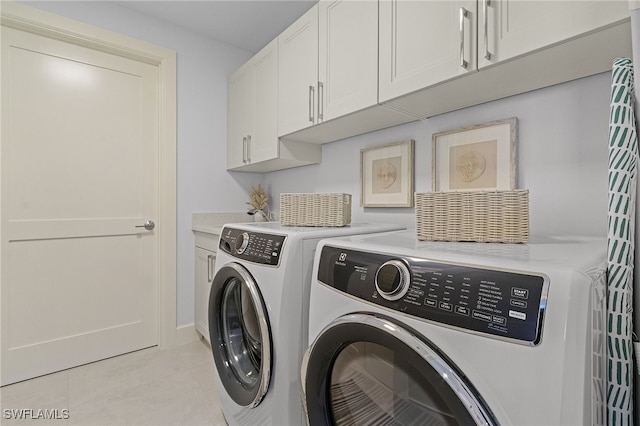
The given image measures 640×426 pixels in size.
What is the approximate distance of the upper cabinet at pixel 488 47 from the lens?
899 millimetres

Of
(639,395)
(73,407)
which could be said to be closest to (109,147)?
(73,407)

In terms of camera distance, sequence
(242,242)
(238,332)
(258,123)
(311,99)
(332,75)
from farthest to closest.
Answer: (258,123), (311,99), (332,75), (238,332), (242,242)

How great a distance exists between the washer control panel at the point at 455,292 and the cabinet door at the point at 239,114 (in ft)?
6.08

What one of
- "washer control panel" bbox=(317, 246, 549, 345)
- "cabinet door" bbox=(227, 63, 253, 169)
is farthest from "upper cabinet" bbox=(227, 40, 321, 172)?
"washer control panel" bbox=(317, 246, 549, 345)

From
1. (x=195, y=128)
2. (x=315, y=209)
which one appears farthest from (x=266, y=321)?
(x=195, y=128)

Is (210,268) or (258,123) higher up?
(258,123)

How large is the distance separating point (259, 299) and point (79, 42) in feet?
7.23

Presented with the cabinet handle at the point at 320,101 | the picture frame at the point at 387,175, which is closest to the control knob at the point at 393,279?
the picture frame at the point at 387,175

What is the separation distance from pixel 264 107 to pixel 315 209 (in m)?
1.07

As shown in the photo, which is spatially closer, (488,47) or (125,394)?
Answer: (488,47)

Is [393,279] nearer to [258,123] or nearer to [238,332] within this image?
[238,332]

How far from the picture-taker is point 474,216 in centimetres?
91

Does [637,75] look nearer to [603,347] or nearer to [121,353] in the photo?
[603,347]

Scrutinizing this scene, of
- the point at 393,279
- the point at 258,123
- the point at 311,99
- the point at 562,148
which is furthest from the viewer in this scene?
the point at 258,123
